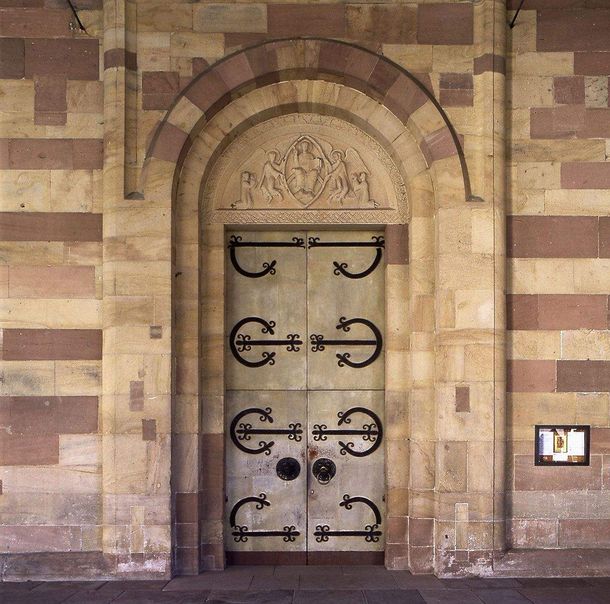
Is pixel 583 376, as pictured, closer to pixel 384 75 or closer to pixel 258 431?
pixel 258 431

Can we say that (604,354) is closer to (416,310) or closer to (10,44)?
(416,310)

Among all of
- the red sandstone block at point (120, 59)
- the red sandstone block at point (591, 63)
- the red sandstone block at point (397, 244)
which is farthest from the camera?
the red sandstone block at point (397, 244)

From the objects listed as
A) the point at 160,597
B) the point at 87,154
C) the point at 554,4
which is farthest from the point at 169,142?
the point at 160,597

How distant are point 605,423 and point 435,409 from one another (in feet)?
5.34

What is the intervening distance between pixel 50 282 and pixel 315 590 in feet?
12.0

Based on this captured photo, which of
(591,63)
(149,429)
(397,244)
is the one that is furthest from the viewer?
(397,244)

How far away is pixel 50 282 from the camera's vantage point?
6523 millimetres

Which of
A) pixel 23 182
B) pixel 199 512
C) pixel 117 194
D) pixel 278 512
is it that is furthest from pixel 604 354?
pixel 23 182

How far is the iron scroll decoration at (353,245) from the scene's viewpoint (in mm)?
6977

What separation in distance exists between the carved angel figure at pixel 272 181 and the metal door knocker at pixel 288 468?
2.53 meters

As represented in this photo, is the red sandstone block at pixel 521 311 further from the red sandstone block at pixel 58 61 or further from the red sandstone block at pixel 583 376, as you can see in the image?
the red sandstone block at pixel 58 61

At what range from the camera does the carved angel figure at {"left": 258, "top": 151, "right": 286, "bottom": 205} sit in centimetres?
684

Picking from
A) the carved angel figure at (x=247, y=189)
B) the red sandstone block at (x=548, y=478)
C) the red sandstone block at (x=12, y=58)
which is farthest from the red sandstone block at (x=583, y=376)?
the red sandstone block at (x=12, y=58)

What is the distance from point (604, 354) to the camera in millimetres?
6598
